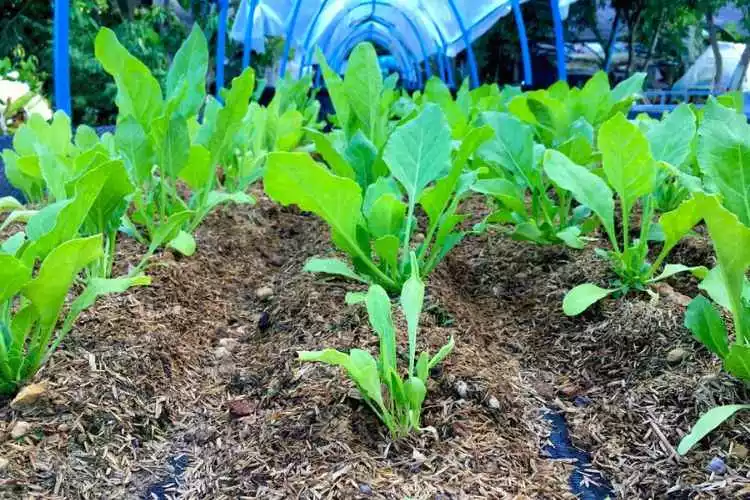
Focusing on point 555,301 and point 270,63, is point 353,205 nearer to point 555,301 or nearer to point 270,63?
point 555,301

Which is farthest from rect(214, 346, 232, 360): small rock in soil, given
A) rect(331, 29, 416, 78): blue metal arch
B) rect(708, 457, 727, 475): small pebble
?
rect(331, 29, 416, 78): blue metal arch

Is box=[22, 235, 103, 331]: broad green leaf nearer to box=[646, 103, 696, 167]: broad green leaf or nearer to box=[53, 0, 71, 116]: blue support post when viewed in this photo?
box=[646, 103, 696, 167]: broad green leaf

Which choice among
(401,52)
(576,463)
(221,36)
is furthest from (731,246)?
(401,52)

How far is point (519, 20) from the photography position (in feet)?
21.9

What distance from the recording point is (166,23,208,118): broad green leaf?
1760mm

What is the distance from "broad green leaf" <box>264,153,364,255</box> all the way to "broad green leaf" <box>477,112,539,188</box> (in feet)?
1.80

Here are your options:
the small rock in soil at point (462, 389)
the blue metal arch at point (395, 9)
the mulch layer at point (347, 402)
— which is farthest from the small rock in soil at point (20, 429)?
the blue metal arch at point (395, 9)

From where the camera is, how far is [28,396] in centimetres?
101

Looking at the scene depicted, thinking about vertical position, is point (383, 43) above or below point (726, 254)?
below

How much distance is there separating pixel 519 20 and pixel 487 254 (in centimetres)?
547

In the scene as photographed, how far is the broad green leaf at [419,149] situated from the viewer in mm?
1427

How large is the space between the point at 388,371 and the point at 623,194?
0.77 meters

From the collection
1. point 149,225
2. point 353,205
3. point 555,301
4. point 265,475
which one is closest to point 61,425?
point 265,475

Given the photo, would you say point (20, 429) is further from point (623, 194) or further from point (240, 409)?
point (623, 194)
